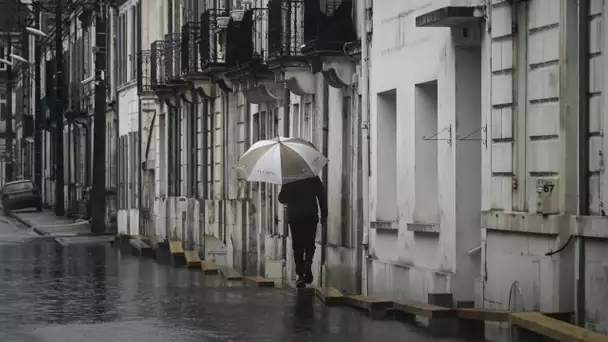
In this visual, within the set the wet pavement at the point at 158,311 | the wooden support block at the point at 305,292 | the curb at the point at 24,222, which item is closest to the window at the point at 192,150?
the wet pavement at the point at 158,311

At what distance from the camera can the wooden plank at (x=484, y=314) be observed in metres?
16.4

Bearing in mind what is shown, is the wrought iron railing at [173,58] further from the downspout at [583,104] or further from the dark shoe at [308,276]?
the downspout at [583,104]

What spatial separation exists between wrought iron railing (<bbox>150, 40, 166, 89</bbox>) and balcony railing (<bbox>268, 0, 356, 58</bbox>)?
494 inches

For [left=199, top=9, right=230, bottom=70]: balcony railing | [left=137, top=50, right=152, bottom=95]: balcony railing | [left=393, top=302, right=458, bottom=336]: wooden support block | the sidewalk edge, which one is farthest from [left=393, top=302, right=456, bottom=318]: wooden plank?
the sidewalk edge

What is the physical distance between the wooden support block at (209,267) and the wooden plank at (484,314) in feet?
40.5

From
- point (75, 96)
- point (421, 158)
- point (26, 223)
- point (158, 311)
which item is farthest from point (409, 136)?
point (75, 96)

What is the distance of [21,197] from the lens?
7681 centimetres

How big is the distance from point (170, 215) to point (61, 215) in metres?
25.5

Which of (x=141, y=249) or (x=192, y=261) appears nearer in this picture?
(x=192, y=261)

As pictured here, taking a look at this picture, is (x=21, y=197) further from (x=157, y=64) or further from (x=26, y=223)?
(x=157, y=64)

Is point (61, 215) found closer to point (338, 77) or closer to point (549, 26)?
point (338, 77)

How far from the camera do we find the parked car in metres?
76.8

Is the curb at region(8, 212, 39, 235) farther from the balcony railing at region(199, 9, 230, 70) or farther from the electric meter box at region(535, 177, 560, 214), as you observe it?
the electric meter box at region(535, 177, 560, 214)

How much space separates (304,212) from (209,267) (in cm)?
520
